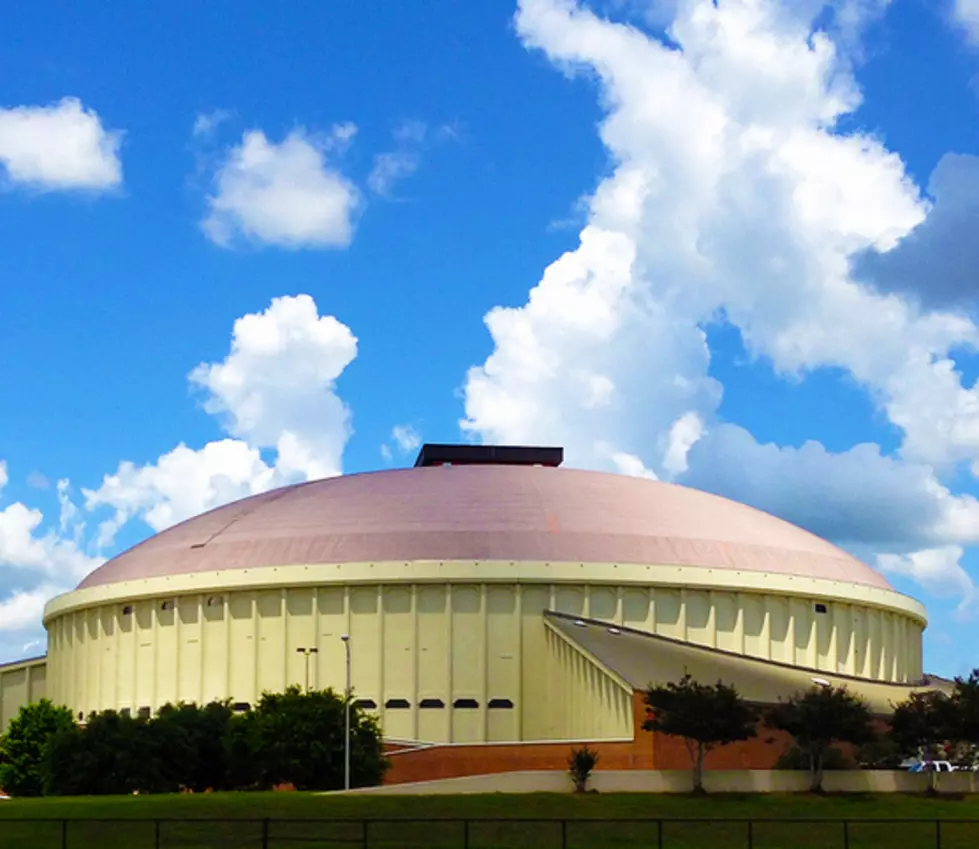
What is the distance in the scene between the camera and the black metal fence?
147ft

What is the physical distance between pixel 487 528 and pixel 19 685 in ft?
112

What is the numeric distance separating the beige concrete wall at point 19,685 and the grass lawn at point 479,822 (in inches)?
1766

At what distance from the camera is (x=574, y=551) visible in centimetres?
8506

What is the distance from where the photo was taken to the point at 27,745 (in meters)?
88.6

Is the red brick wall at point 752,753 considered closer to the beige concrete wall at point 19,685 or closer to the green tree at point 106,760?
the green tree at point 106,760

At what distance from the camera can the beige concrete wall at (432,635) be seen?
8256 cm

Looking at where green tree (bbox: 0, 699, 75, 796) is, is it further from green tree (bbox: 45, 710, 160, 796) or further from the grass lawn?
the grass lawn

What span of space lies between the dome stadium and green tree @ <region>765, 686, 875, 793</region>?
35.3 feet

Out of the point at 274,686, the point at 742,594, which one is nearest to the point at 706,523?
the point at 742,594

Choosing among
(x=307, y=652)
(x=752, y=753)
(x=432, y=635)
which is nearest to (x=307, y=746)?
(x=307, y=652)

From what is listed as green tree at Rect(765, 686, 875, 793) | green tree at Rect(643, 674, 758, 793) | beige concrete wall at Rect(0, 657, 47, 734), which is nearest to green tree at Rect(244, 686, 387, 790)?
green tree at Rect(643, 674, 758, 793)

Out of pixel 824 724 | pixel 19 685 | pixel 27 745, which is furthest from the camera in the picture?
pixel 19 685

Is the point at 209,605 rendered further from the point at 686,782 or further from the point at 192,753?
the point at 686,782

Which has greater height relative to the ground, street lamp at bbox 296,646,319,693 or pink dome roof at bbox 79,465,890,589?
pink dome roof at bbox 79,465,890,589
